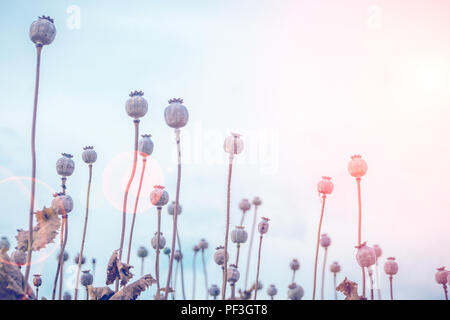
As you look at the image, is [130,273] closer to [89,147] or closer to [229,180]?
[229,180]

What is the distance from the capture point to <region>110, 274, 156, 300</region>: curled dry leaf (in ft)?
21.2

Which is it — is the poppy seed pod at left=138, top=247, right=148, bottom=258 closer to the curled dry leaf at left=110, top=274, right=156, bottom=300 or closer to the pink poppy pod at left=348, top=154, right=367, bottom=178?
the curled dry leaf at left=110, top=274, right=156, bottom=300

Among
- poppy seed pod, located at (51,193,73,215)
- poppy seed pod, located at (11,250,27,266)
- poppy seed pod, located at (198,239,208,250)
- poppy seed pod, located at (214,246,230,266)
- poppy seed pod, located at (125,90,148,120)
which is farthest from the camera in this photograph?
poppy seed pod, located at (198,239,208,250)

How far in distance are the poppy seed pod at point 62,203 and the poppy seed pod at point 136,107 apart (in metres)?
1.66

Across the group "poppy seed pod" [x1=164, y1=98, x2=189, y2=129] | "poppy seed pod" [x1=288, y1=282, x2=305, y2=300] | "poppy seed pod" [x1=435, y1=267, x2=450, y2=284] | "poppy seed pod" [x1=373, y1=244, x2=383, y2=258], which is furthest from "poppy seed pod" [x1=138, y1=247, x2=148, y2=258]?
"poppy seed pod" [x1=435, y1=267, x2=450, y2=284]

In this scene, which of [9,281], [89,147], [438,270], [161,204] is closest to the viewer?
[9,281]

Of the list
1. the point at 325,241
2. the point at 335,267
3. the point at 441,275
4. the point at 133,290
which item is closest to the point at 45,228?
the point at 133,290

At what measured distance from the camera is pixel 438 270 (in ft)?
30.4

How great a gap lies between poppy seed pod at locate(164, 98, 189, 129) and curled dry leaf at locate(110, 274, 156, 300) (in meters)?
2.25

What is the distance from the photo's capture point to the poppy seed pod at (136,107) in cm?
766

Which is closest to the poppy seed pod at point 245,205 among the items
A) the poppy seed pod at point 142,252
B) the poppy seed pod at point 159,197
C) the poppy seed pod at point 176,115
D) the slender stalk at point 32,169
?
the poppy seed pod at point 142,252
